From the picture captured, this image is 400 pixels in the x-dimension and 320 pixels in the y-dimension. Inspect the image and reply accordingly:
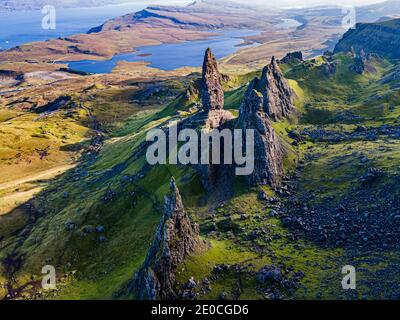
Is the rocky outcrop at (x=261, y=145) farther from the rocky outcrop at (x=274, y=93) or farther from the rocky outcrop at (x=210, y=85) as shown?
the rocky outcrop at (x=274, y=93)

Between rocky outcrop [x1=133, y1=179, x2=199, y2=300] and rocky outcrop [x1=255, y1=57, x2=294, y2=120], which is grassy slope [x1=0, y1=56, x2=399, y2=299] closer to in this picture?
rocky outcrop [x1=133, y1=179, x2=199, y2=300]

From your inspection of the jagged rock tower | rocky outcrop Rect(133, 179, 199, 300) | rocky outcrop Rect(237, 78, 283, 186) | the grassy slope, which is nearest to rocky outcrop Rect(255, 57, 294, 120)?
the grassy slope

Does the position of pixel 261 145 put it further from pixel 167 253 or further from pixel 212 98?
pixel 167 253

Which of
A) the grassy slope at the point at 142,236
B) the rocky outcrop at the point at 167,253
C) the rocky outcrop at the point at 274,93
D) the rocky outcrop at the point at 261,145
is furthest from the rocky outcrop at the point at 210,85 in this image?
the rocky outcrop at the point at 167,253
